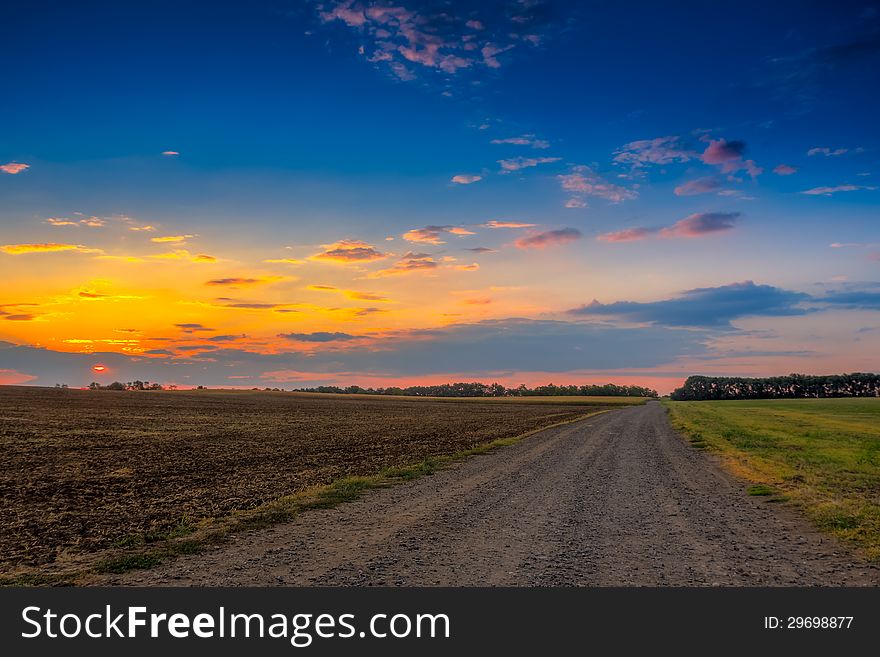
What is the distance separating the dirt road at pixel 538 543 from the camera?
9430 mm

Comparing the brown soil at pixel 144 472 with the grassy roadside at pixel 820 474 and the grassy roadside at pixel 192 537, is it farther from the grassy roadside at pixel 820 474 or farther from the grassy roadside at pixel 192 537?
the grassy roadside at pixel 820 474

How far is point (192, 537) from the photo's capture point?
12.3 meters

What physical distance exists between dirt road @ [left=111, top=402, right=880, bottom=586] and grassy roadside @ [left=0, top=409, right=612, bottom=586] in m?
0.51

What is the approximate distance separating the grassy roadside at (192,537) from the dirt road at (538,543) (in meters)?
0.51

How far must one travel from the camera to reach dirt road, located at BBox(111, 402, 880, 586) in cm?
943

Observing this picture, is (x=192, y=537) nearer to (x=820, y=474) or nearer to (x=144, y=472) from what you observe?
(x=144, y=472)

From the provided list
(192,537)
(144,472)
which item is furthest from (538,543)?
(144,472)

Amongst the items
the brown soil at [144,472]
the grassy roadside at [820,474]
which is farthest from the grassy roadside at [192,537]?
the grassy roadside at [820,474]

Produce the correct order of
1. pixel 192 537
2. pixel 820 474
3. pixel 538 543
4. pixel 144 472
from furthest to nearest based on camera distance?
pixel 144 472 → pixel 820 474 → pixel 192 537 → pixel 538 543

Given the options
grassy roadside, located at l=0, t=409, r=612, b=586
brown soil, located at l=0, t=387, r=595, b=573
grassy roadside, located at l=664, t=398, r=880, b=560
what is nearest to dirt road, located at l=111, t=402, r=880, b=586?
grassy roadside, located at l=0, t=409, r=612, b=586

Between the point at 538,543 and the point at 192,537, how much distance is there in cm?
747
